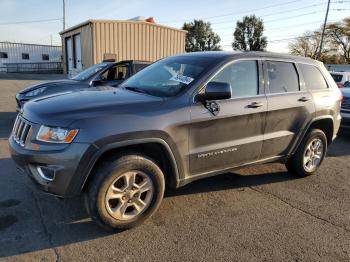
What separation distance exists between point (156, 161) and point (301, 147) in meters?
2.40

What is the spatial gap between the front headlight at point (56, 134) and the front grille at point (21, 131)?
0.23m

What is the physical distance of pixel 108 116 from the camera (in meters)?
2.95

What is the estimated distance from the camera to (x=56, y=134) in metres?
2.87

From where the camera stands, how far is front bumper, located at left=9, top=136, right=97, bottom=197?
282 cm

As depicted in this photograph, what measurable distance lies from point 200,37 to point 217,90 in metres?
65.0

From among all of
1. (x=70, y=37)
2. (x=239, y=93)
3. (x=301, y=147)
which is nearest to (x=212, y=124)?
(x=239, y=93)

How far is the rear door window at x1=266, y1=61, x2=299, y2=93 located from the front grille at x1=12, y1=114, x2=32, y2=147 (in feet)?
9.55

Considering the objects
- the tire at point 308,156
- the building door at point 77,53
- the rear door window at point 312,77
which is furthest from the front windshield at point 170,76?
the building door at point 77,53

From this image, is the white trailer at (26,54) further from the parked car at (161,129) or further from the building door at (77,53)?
the parked car at (161,129)

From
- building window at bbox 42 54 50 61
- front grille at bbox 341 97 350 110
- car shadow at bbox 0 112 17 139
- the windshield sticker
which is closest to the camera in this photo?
the windshield sticker

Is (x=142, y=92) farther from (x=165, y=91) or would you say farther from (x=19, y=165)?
(x=19, y=165)

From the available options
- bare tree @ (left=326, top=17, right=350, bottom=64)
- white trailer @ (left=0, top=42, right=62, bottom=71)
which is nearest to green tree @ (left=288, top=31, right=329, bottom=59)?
bare tree @ (left=326, top=17, right=350, bottom=64)

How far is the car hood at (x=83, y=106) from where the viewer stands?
292cm

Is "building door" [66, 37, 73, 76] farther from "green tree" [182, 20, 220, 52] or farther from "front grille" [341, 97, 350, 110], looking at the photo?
"green tree" [182, 20, 220, 52]
